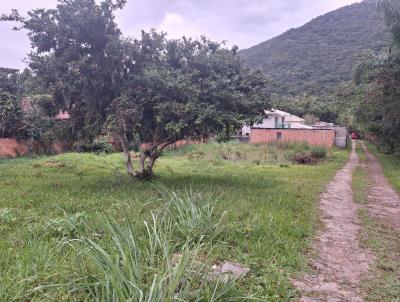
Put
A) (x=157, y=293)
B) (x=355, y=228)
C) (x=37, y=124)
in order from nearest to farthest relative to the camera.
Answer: (x=157, y=293) < (x=355, y=228) < (x=37, y=124)

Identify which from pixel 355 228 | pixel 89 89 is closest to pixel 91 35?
pixel 89 89

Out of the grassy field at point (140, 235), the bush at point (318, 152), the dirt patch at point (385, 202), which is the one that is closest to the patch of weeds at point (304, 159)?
the bush at point (318, 152)

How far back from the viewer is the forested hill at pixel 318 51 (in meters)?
69.8

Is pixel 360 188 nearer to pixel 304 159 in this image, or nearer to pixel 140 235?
pixel 140 235

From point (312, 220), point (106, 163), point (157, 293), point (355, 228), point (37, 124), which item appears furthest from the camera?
point (106, 163)

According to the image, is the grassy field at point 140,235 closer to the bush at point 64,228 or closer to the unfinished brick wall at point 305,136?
the bush at point 64,228

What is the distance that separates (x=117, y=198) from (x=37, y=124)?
4.12 m

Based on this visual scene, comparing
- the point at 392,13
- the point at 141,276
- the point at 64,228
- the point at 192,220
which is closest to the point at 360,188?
the point at 392,13

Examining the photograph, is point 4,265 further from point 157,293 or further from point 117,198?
point 117,198

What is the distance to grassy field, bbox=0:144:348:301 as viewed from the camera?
3.38 metres

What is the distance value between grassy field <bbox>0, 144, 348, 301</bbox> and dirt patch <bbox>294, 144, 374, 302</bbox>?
0.22m

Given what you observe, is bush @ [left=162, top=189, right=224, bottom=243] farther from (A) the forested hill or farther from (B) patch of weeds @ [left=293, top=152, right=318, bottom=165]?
(A) the forested hill

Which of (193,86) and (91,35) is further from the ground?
(91,35)

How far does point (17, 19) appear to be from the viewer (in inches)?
393
